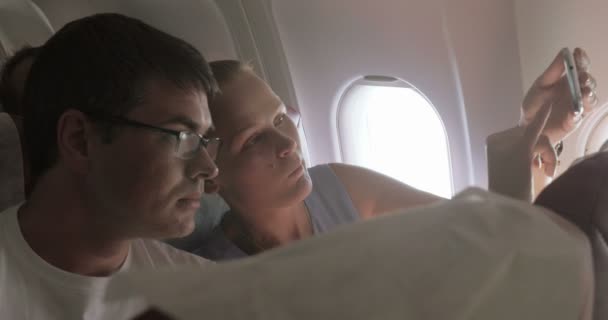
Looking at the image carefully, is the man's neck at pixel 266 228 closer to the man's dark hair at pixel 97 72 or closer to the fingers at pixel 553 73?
the man's dark hair at pixel 97 72

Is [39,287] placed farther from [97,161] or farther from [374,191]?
[374,191]

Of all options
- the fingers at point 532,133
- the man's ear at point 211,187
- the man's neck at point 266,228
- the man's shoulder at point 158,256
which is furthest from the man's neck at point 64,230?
the fingers at point 532,133

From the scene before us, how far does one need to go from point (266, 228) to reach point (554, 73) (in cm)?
74

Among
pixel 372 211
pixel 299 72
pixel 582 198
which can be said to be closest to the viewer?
pixel 582 198

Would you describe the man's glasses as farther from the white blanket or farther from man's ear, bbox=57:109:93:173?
the white blanket

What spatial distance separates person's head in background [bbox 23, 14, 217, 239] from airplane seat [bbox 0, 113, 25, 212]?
210 mm

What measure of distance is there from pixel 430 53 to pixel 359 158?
64 cm

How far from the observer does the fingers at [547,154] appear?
1.11 metres

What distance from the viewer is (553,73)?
1.14 m

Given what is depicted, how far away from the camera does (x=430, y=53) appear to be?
1537mm

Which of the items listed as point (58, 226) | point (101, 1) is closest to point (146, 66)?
point (58, 226)

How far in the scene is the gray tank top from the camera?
52.8 inches

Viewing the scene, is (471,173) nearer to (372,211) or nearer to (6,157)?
(372,211)

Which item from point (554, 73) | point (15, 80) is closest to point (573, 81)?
point (554, 73)
